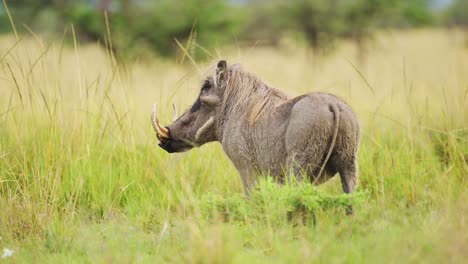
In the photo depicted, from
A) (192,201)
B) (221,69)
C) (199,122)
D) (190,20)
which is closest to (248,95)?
(221,69)

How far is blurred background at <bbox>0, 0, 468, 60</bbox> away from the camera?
1617 centimetres

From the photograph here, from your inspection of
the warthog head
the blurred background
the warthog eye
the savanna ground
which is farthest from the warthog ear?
the blurred background

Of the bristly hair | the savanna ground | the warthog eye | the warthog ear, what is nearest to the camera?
the savanna ground

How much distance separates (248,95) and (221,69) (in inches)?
11.0

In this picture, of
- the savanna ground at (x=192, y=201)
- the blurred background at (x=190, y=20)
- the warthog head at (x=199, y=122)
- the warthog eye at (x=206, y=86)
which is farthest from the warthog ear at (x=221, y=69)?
the blurred background at (x=190, y=20)

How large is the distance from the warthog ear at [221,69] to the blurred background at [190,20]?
10670mm

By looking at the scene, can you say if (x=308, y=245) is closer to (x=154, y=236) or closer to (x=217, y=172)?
(x=154, y=236)

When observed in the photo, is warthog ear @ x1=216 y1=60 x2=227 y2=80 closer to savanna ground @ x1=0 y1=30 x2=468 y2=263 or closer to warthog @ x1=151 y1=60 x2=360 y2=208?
warthog @ x1=151 y1=60 x2=360 y2=208

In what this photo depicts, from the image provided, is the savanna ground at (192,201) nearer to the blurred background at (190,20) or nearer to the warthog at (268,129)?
the warthog at (268,129)

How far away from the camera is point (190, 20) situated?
1616 cm

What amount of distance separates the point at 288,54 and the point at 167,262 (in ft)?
64.1

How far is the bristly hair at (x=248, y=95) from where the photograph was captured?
13.5 ft

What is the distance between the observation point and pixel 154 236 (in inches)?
157

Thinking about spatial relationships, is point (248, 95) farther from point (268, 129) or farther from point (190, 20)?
point (190, 20)
